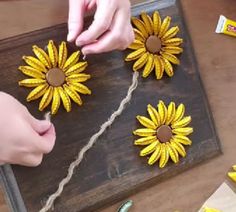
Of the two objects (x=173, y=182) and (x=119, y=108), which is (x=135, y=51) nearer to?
(x=119, y=108)

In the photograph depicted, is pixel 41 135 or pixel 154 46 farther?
pixel 154 46

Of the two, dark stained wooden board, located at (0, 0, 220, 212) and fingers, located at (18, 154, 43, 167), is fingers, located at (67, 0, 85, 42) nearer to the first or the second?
dark stained wooden board, located at (0, 0, 220, 212)

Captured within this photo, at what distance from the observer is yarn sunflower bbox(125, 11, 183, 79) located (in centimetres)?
63

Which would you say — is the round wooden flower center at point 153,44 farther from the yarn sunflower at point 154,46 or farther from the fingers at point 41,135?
the fingers at point 41,135

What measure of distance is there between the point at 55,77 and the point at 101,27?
8cm

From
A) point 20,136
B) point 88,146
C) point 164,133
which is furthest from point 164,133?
point 20,136

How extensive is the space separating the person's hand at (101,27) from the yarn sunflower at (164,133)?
110 mm

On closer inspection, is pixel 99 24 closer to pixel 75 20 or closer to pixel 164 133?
pixel 75 20

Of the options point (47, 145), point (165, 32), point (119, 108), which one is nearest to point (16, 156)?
point (47, 145)

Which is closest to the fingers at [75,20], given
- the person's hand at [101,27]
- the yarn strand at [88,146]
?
the person's hand at [101,27]

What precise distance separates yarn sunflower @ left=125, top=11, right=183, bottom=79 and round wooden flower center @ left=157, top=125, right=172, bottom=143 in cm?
7

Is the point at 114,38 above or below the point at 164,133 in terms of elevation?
above

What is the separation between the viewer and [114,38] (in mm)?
570

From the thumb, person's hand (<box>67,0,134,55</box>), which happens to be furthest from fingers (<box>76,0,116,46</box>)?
the thumb
